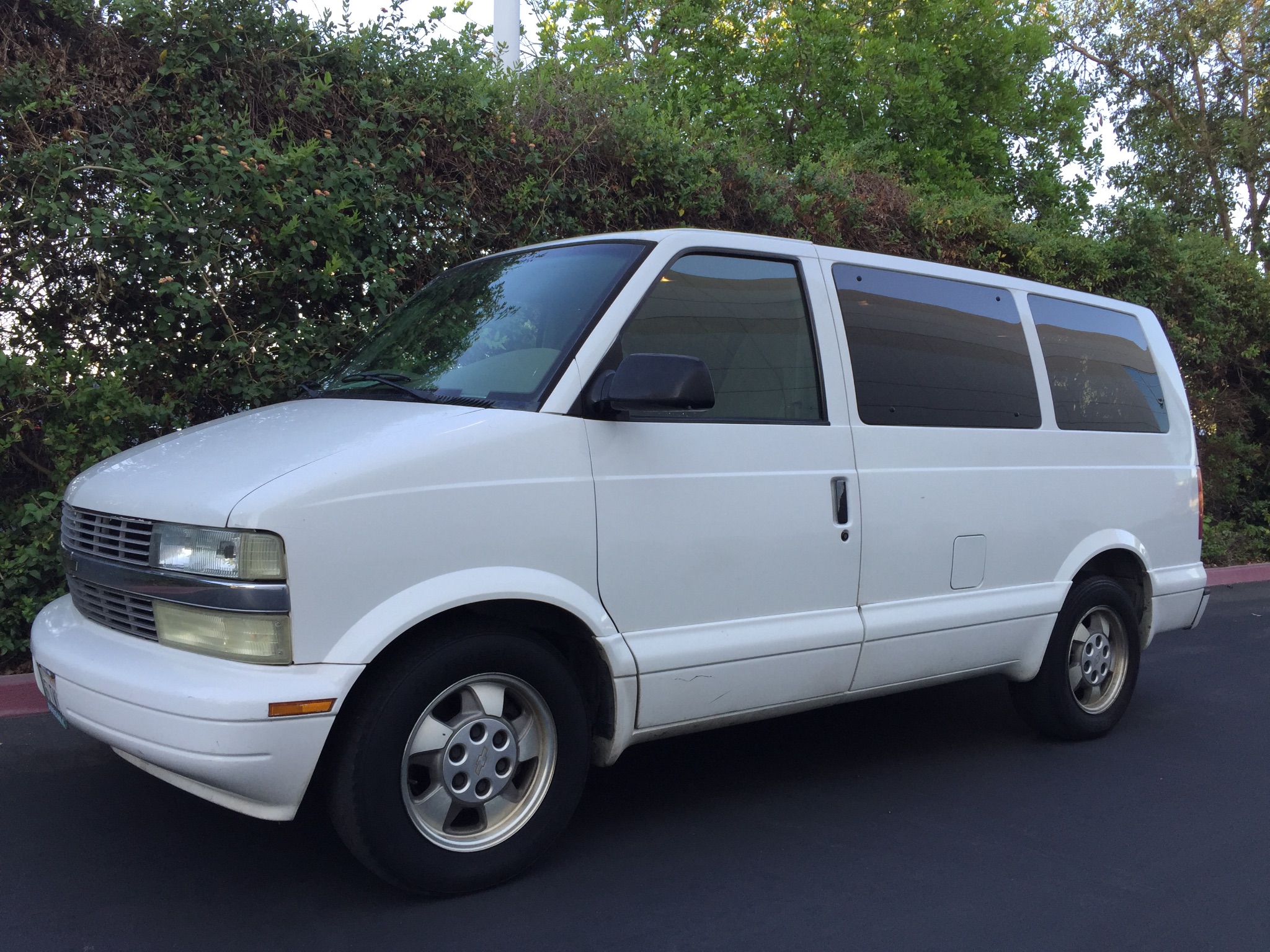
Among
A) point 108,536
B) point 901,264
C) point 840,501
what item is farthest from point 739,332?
point 108,536

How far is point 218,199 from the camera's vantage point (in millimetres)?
5648

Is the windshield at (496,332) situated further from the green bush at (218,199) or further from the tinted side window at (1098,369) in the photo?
the tinted side window at (1098,369)

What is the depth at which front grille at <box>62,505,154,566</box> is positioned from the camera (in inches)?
123

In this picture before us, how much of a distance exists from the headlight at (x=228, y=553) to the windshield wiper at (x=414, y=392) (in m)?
0.83

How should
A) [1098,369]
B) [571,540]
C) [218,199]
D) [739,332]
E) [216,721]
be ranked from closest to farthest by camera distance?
[216,721], [571,540], [739,332], [1098,369], [218,199]

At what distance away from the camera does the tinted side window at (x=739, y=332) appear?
3.74 m

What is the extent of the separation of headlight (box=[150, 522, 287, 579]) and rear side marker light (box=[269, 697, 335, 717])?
0.32m

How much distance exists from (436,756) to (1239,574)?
34.1 ft

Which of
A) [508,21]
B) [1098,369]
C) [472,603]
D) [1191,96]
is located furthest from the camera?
[1191,96]

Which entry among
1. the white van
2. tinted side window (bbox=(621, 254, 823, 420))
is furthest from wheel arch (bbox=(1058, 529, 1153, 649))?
tinted side window (bbox=(621, 254, 823, 420))

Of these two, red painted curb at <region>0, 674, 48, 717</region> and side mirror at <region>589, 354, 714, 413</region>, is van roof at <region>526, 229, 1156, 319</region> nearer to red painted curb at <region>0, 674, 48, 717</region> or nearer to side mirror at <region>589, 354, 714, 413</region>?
side mirror at <region>589, 354, 714, 413</region>

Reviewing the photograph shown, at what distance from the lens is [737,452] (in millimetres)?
3785

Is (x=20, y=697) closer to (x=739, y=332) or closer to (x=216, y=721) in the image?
(x=216, y=721)

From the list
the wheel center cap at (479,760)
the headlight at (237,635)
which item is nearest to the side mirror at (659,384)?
the wheel center cap at (479,760)
